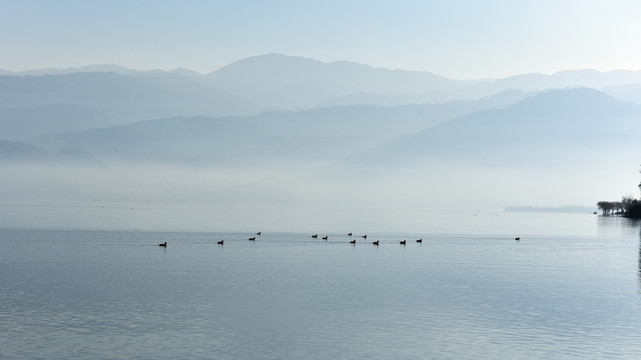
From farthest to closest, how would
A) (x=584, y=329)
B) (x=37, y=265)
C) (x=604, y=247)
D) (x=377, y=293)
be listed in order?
(x=604, y=247), (x=37, y=265), (x=377, y=293), (x=584, y=329)

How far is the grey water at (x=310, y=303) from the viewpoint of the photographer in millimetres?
47281

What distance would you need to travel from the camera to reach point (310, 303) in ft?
205

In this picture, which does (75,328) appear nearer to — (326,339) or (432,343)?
(326,339)

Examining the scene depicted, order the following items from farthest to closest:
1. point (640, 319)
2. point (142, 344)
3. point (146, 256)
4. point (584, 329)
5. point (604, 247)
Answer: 1. point (604, 247)
2. point (146, 256)
3. point (640, 319)
4. point (584, 329)
5. point (142, 344)

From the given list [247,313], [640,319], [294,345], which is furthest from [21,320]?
[640,319]

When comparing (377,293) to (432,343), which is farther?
(377,293)


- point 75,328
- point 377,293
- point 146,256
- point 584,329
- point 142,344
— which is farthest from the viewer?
point 146,256

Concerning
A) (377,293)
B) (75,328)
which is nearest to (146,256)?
(377,293)

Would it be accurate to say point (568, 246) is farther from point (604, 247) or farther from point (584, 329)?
point (584, 329)

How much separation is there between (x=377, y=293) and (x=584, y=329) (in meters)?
20.2

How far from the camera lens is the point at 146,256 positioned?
98.8 meters

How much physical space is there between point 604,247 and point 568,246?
19.6 ft

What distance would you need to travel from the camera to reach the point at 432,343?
49031 millimetres

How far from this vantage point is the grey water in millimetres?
47281
